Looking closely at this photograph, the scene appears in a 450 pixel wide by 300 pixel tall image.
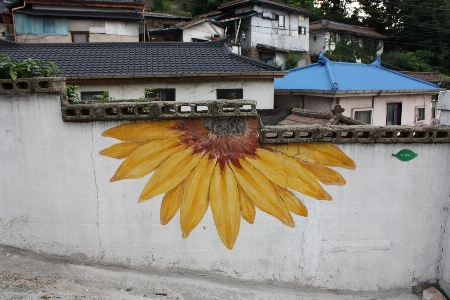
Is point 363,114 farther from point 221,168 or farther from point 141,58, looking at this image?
point 221,168

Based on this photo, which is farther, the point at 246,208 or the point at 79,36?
the point at 79,36

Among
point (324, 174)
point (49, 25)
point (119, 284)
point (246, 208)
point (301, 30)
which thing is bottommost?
point (119, 284)

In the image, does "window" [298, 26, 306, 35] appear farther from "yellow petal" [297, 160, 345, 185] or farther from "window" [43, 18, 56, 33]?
"yellow petal" [297, 160, 345, 185]

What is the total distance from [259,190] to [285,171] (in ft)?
1.48

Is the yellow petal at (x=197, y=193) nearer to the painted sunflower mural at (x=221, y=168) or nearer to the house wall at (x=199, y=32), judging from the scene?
the painted sunflower mural at (x=221, y=168)

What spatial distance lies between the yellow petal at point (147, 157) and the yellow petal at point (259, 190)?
2.93 feet

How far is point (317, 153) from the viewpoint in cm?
534

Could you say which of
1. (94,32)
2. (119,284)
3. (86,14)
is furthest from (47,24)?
(119,284)

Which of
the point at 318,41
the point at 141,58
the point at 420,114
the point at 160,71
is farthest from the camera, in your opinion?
the point at 318,41

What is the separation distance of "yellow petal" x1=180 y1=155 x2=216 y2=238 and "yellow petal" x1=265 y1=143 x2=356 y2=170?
916 millimetres

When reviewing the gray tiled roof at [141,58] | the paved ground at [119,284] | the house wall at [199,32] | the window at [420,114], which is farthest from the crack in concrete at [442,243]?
the house wall at [199,32]

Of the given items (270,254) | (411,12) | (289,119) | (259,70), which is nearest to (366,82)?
(259,70)

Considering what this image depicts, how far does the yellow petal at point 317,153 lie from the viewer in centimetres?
533

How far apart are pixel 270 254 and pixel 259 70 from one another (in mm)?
7220
